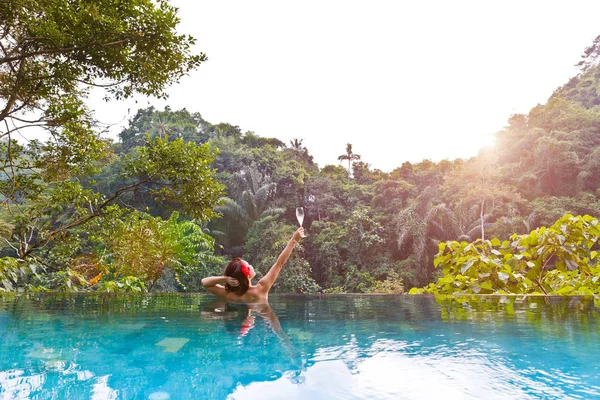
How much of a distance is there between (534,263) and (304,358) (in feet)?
12.1

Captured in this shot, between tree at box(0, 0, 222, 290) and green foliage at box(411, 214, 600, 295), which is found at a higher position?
tree at box(0, 0, 222, 290)

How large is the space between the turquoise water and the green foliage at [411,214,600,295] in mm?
1837

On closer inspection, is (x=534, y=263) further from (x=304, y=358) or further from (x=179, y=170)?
(x=179, y=170)

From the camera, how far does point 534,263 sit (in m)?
4.11

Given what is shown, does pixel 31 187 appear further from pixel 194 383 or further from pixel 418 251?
pixel 418 251

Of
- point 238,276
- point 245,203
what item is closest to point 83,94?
point 238,276

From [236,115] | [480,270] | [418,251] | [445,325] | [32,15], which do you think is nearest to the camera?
[445,325]

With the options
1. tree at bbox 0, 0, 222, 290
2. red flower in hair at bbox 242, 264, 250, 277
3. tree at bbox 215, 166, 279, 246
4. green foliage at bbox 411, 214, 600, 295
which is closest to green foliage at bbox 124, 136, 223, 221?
tree at bbox 0, 0, 222, 290

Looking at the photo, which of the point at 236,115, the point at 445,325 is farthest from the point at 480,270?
the point at 236,115

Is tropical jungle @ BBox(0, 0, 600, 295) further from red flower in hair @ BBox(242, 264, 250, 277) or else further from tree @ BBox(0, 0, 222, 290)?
red flower in hair @ BBox(242, 264, 250, 277)

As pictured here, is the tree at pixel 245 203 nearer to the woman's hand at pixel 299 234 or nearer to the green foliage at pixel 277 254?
the green foliage at pixel 277 254

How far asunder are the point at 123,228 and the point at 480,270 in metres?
5.07

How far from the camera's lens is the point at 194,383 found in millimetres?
1095

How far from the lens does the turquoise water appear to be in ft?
3.38
